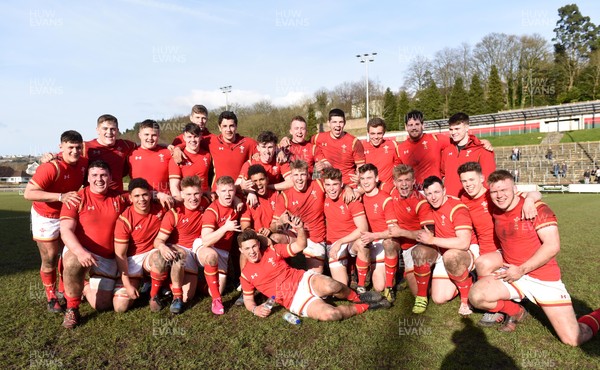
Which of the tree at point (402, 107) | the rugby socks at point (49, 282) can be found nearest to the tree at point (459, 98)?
the tree at point (402, 107)

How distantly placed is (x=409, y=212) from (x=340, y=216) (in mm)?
952

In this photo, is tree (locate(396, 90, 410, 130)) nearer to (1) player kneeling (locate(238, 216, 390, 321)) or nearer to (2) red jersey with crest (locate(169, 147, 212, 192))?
(2) red jersey with crest (locate(169, 147, 212, 192))

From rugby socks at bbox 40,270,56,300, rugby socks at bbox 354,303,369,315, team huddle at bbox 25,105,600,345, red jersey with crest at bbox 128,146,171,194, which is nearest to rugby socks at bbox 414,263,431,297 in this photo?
team huddle at bbox 25,105,600,345

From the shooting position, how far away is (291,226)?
5.54 m

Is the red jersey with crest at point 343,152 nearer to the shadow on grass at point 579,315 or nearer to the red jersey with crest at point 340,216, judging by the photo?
the red jersey with crest at point 340,216

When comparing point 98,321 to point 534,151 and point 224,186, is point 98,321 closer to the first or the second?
point 224,186

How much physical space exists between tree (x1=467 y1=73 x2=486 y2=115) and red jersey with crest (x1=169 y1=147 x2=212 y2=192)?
52.3 m

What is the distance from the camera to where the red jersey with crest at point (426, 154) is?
6.40 m

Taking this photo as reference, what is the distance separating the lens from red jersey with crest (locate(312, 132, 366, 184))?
6605mm

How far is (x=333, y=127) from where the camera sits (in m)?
6.52

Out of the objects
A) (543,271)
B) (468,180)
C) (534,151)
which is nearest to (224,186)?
(468,180)

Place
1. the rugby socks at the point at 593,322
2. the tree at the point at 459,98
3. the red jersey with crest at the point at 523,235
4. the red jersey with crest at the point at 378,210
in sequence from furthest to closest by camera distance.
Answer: the tree at the point at 459,98
the red jersey with crest at the point at 378,210
the red jersey with crest at the point at 523,235
the rugby socks at the point at 593,322

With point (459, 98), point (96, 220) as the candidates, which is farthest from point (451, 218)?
point (459, 98)

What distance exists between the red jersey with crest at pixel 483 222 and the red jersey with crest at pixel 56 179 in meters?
5.08
